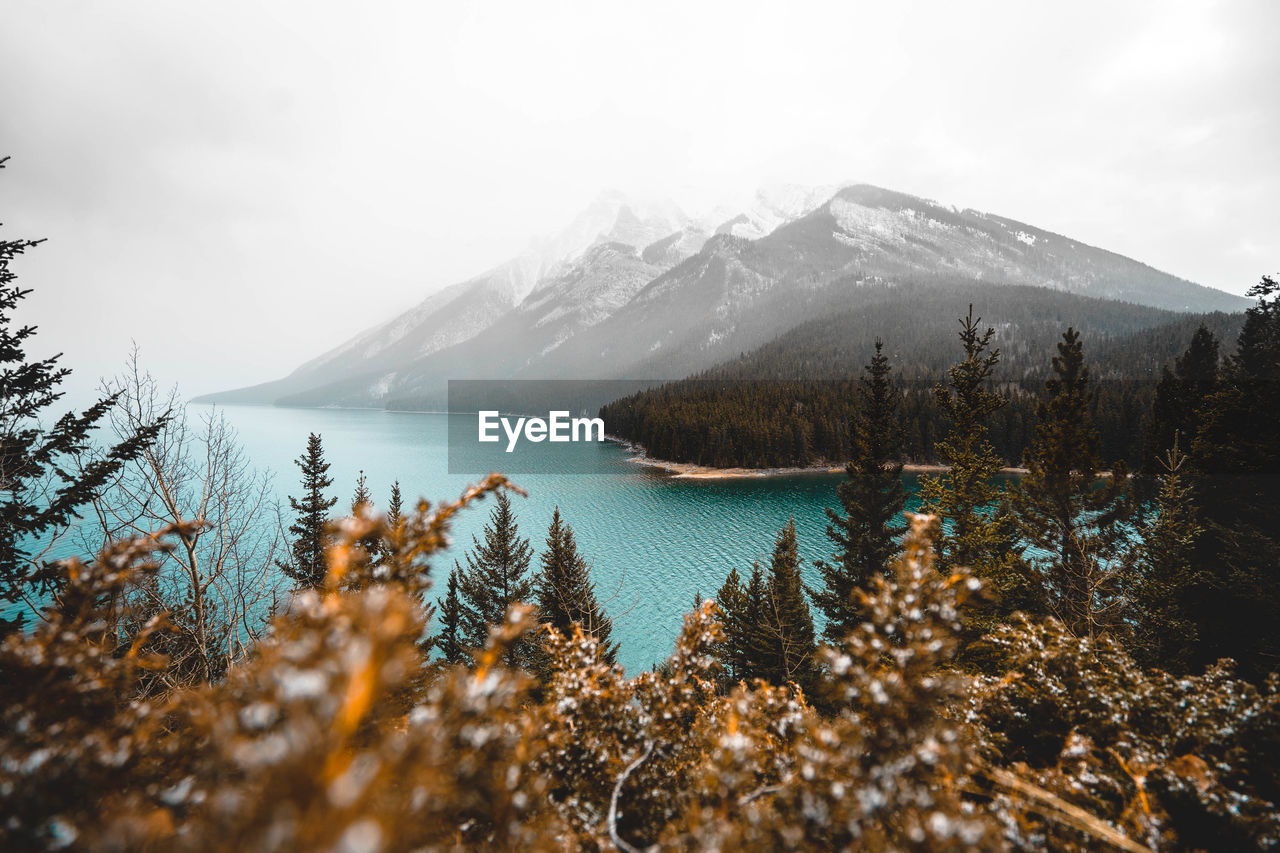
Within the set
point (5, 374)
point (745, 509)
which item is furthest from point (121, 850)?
point (745, 509)

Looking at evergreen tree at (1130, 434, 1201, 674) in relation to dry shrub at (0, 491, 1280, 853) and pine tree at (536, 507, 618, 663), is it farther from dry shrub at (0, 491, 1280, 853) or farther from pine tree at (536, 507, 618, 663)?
pine tree at (536, 507, 618, 663)

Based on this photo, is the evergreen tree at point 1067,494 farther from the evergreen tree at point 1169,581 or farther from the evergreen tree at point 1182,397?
the evergreen tree at point 1182,397

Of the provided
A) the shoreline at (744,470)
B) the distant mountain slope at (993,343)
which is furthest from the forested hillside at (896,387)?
the shoreline at (744,470)

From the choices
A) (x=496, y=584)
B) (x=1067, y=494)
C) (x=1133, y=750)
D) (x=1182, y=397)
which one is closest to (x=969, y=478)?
(x=1067, y=494)

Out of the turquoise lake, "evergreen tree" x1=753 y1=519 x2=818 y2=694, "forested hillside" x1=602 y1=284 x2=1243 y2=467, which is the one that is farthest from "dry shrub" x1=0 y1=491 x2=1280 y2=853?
"forested hillside" x1=602 y1=284 x2=1243 y2=467

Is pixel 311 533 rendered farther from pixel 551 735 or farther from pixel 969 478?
pixel 969 478

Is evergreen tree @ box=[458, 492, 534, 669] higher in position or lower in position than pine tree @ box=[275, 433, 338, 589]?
lower
